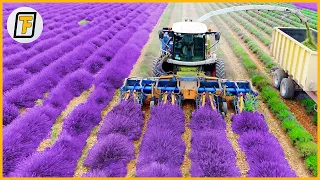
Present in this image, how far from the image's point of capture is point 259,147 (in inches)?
250

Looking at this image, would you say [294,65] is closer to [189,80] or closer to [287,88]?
[287,88]

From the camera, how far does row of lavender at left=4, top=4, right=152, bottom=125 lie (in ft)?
28.6

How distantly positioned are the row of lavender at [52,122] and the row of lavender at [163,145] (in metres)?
1.32

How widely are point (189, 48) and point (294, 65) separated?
2.82 m

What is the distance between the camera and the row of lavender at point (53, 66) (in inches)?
343

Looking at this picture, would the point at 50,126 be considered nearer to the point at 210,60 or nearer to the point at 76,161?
the point at 76,161

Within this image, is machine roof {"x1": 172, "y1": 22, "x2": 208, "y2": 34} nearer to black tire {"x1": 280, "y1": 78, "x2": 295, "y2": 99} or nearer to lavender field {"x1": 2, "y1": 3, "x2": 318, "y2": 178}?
lavender field {"x1": 2, "y1": 3, "x2": 318, "y2": 178}

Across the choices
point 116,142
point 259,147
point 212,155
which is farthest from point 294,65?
point 116,142

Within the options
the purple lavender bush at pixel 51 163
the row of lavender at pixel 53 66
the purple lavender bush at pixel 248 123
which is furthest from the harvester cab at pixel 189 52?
the purple lavender bush at pixel 51 163

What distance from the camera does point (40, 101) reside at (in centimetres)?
886

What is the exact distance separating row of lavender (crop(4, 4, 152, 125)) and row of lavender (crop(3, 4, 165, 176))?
51 cm

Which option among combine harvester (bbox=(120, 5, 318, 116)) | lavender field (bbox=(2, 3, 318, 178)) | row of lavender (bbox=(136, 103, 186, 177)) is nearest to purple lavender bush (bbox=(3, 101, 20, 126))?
lavender field (bbox=(2, 3, 318, 178))

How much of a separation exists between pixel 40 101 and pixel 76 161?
3.36 m

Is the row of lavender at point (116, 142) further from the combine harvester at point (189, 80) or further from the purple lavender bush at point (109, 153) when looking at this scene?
the combine harvester at point (189, 80)
